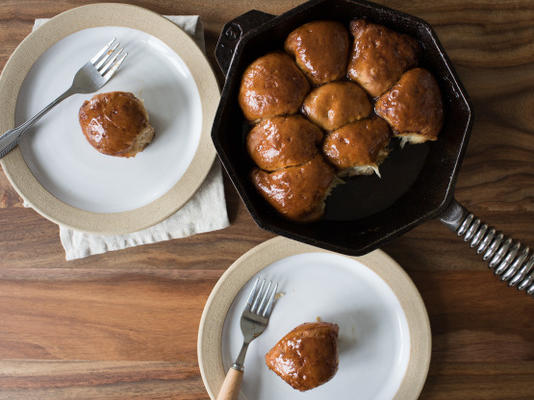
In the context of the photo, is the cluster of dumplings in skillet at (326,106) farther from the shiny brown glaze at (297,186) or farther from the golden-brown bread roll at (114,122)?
the golden-brown bread roll at (114,122)

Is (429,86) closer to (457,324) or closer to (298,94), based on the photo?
(298,94)

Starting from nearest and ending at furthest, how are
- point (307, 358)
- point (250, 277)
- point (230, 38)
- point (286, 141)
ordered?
point (286, 141), point (230, 38), point (307, 358), point (250, 277)

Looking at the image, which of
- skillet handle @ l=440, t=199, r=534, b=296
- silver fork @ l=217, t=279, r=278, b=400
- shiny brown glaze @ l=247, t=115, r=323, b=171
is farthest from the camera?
silver fork @ l=217, t=279, r=278, b=400

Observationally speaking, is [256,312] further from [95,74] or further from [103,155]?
[95,74]

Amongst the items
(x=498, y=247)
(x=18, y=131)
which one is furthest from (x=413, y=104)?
(x=18, y=131)

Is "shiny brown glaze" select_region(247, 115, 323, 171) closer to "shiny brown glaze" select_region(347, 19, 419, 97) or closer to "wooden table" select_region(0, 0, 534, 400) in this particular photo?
"shiny brown glaze" select_region(347, 19, 419, 97)

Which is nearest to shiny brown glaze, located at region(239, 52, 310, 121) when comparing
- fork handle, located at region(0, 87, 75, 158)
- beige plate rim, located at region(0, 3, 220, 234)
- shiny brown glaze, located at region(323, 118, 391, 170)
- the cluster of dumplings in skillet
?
the cluster of dumplings in skillet

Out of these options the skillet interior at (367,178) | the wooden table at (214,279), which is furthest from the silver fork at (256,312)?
the skillet interior at (367,178)
